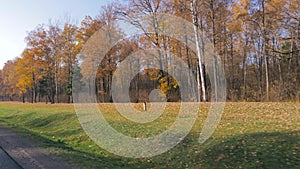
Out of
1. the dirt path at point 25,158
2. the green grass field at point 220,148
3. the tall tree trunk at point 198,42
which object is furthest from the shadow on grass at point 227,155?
the tall tree trunk at point 198,42

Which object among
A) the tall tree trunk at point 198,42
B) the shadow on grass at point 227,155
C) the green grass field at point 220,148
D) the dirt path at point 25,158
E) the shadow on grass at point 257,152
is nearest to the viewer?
the shadow on grass at point 257,152

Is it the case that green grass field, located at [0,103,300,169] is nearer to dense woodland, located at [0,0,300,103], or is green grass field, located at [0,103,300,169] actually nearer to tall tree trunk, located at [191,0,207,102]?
dense woodland, located at [0,0,300,103]

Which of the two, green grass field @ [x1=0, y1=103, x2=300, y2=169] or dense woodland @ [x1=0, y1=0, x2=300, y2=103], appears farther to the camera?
dense woodland @ [x1=0, y1=0, x2=300, y2=103]

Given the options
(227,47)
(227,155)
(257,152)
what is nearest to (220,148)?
(227,155)

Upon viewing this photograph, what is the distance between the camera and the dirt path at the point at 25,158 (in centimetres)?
741

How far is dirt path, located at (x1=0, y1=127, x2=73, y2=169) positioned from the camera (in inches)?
292

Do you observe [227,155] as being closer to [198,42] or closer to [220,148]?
[220,148]

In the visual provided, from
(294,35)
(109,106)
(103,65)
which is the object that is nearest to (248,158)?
(109,106)

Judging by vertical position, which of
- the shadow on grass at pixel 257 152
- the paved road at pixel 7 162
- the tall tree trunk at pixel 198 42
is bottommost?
the paved road at pixel 7 162

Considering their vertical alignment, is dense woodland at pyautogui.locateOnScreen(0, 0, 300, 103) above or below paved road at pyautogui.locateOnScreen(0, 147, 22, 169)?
above

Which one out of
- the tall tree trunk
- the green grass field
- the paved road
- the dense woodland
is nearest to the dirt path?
the paved road

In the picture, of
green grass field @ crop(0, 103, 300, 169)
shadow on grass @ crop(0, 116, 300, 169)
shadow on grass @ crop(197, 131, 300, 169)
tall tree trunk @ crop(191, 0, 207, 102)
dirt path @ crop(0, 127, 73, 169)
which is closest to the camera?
shadow on grass @ crop(197, 131, 300, 169)

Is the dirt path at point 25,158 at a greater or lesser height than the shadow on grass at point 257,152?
lesser

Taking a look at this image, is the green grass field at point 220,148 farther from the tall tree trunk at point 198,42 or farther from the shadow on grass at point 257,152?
the tall tree trunk at point 198,42
